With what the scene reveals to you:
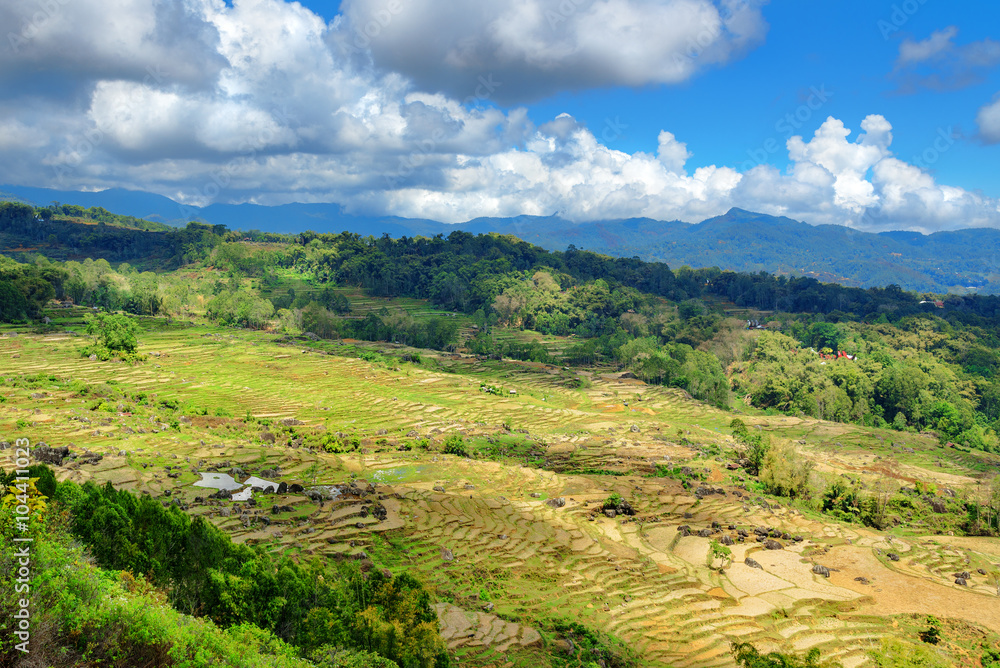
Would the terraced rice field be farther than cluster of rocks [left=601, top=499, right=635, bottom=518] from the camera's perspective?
No

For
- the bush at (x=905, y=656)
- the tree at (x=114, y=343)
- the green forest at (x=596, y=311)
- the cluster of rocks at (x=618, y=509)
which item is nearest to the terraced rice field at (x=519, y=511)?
the cluster of rocks at (x=618, y=509)

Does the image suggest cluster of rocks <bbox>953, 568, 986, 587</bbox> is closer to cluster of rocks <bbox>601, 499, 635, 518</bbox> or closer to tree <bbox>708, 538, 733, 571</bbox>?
tree <bbox>708, 538, 733, 571</bbox>

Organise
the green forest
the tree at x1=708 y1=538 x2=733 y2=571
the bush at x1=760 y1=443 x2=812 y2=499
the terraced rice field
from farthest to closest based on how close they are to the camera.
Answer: the green forest
the bush at x1=760 y1=443 x2=812 y2=499
the tree at x1=708 y1=538 x2=733 y2=571
the terraced rice field

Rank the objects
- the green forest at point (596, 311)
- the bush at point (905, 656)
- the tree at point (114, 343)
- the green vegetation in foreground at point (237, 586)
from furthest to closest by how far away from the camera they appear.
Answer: the green forest at point (596, 311)
the tree at point (114, 343)
the bush at point (905, 656)
the green vegetation in foreground at point (237, 586)

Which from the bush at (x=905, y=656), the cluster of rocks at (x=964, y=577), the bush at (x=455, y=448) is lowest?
the cluster of rocks at (x=964, y=577)

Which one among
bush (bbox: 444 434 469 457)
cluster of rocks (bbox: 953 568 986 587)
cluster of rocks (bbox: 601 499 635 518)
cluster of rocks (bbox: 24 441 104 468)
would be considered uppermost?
cluster of rocks (bbox: 24 441 104 468)

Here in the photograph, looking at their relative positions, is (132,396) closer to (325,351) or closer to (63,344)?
(63,344)

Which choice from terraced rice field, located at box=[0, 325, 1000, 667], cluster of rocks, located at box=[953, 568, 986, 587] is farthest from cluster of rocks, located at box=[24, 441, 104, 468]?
cluster of rocks, located at box=[953, 568, 986, 587]

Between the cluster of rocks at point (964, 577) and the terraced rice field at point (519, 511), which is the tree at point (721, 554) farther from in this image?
the cluster of rocks at point (964, 577)
